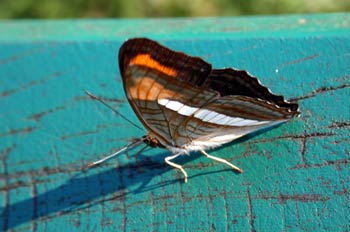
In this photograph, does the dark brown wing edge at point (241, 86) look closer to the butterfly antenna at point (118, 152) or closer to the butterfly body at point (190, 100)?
the butterfly body at point (190, 100)

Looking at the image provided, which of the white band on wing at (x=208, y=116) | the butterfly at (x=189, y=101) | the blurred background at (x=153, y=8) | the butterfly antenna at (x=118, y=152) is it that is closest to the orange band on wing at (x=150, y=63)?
the butterfly at (x=189, y=101)

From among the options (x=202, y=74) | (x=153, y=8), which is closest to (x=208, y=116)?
(x=202, y=74)

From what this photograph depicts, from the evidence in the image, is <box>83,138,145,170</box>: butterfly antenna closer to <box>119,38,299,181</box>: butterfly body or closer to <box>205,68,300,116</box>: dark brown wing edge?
<box>119,38,299,181</box>: butterfly body

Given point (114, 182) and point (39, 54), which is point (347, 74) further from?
point (39, 54)

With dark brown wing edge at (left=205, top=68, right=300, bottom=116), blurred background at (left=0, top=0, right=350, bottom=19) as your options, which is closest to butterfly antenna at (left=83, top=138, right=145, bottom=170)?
dark brown wing edge at (left=205, top=68, right=300, bottom=116)

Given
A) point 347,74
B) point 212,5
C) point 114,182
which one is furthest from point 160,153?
point 212,5
